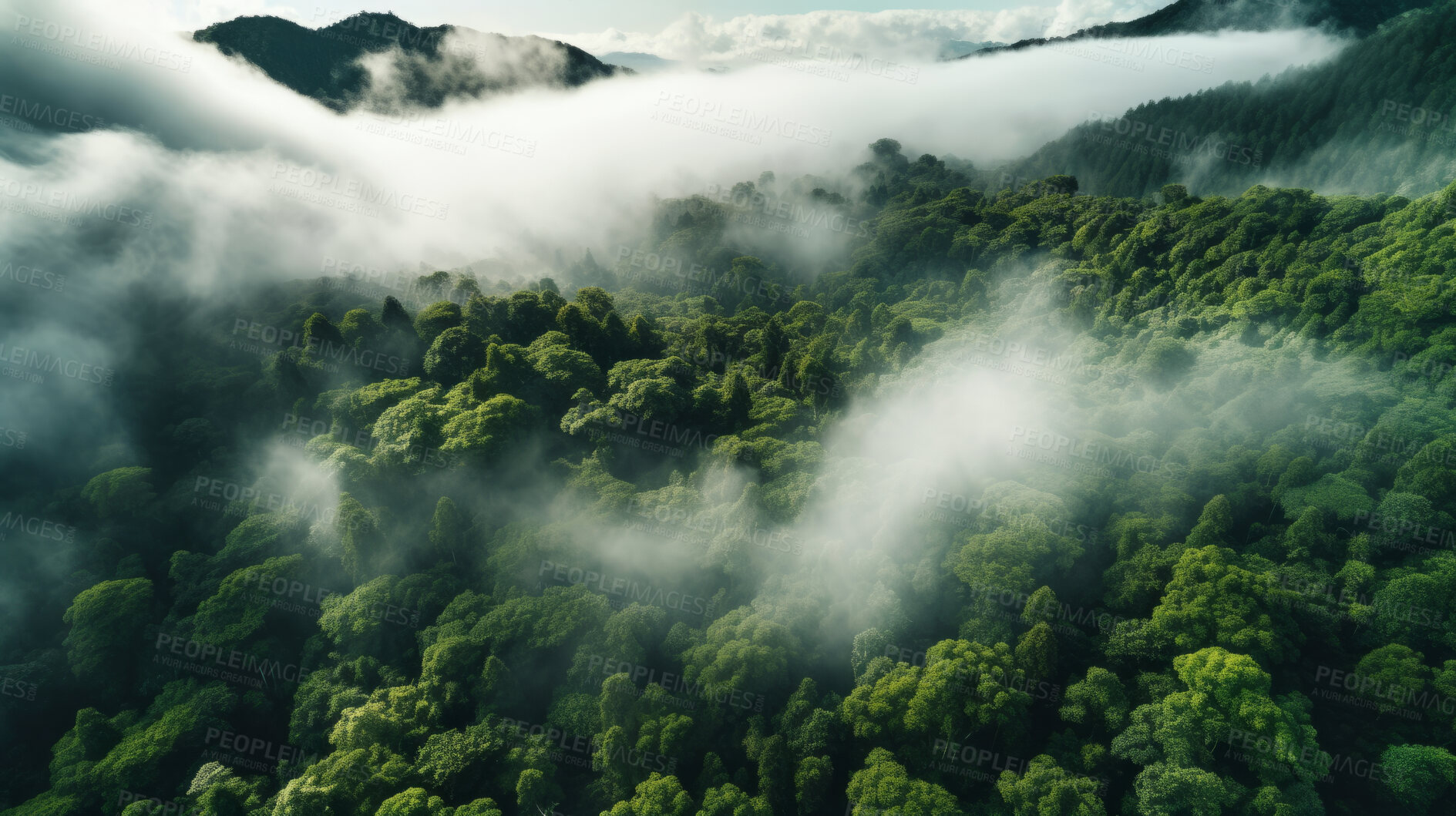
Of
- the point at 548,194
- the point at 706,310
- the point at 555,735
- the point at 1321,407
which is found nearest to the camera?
the point at 555,735

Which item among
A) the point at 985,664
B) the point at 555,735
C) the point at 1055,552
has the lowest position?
the point at 555,735

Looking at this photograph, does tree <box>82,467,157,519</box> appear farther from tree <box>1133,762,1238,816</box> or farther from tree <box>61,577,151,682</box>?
tree <box>1133,762,1238,816</box>

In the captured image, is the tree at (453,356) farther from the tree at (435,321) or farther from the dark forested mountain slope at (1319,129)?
the dark forested mountain slope at (1319,129)

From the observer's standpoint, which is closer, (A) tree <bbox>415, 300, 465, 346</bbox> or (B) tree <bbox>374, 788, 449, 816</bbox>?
(B) tree <bbox>374, 788, 449, 816</bbox>

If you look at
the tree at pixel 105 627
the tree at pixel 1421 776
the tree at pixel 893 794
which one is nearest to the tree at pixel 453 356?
the tree at pixel 105 627

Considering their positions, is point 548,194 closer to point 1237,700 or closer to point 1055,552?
point 1055,552

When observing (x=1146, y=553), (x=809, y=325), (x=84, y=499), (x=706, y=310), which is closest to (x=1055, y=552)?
(x=1146, y=553)

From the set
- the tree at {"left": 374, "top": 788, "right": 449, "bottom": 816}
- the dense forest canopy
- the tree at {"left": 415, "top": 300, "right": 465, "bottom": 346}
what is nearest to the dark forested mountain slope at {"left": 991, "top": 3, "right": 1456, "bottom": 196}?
the dense forest canopy

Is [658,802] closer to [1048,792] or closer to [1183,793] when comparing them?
[1048,792]

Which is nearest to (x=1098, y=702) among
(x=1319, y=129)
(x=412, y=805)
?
(x=412, y=805)
